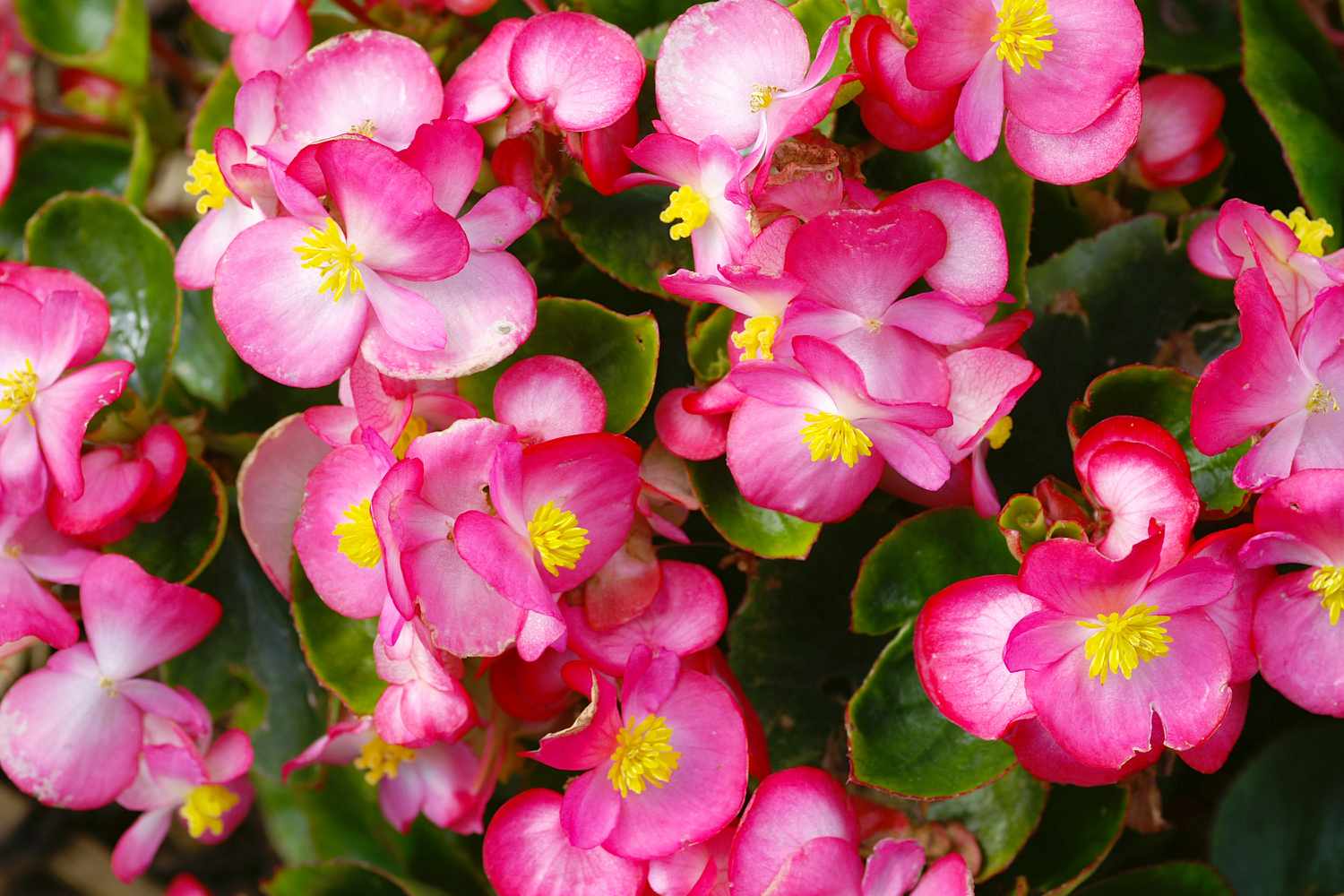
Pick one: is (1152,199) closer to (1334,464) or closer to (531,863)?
(1334,464)

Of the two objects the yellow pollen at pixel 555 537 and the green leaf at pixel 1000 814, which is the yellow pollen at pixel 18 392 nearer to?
the yellow pollen at pixel 555 537

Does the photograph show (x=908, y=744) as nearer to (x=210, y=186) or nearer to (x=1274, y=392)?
(x=1274, y=392)

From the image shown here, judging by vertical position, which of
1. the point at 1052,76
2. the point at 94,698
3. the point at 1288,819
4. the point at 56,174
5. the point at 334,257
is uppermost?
the point at 1052,76

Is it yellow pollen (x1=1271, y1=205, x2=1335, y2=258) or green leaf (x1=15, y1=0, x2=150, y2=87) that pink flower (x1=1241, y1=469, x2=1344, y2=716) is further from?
green leaf (x1=15, y1=0, x2=150, y2=87)

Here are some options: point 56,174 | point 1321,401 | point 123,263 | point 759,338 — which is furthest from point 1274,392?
point 56,174

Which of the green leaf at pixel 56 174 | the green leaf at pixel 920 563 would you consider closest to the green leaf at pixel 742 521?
the green leaf at pixel 920 563

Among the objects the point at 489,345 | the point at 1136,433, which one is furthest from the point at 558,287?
the point at 1136,433

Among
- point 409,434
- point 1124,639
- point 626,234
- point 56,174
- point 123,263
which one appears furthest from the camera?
point 56,174
